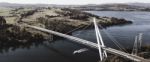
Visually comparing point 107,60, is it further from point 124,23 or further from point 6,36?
point 124,23

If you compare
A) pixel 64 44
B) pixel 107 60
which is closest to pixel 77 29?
pixel 64 44

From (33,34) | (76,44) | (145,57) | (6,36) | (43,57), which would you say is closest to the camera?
(145,57)

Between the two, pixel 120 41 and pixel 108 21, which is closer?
pixel 120 41

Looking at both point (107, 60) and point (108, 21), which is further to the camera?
point (108, 21)

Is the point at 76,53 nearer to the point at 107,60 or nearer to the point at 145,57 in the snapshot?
the point at 107,60

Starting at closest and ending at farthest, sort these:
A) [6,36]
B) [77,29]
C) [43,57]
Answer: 1. [43,57]
2. [6,36]
3. [77,29]

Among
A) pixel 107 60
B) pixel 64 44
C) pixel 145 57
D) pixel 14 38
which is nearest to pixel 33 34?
pixel 14 38

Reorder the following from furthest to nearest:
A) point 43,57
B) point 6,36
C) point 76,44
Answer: point 6,36 → point 76,44 → point 43,57

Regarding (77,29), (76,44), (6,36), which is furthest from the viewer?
(77,29)

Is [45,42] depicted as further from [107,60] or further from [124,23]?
[124,23]
